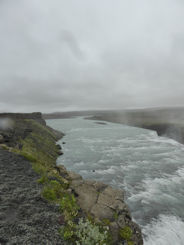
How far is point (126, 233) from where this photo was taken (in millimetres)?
6699

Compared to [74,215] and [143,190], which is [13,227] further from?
[143,190]

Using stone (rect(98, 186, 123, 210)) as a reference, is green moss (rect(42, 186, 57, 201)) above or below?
above

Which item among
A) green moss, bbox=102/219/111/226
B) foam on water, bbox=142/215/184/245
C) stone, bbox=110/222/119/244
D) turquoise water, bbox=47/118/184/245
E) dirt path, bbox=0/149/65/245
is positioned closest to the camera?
dirt path, bbox=0/149/65/245

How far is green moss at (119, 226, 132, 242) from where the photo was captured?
648 centimetres

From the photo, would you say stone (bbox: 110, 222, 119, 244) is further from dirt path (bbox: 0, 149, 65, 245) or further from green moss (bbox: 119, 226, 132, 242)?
dirt path (bbox: 0, 149, 65, 245)

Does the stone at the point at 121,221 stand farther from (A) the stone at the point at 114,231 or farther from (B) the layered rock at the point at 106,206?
(A) the stone at the point at 114,231

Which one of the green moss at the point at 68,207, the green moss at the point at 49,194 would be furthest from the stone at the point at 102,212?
the green moss at the point at 49,194

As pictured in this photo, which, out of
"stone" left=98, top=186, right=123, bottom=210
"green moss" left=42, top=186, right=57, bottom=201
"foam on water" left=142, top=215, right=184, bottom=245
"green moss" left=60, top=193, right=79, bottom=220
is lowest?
"foam on water" left=142, top=215, right=184, bottom=245

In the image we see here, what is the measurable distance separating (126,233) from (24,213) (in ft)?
18.0

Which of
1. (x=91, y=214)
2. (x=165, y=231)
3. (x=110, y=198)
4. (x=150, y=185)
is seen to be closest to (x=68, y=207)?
(x=91, y=214)

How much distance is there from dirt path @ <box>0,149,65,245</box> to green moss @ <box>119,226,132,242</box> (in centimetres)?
332

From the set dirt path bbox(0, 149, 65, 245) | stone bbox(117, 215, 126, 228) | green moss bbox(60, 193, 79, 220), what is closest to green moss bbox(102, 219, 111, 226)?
stone bbox(117, 215, 126, 228)

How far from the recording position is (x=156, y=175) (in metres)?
18.6

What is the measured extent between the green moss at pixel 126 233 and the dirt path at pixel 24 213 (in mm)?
3318
